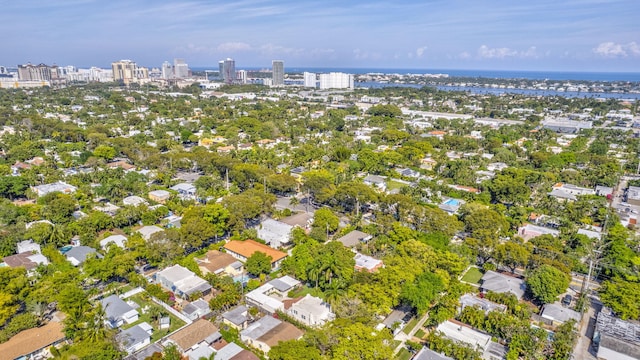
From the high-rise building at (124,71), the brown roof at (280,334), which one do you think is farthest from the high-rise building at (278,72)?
the brown roof at (280,334)

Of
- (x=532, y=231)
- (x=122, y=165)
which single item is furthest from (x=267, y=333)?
(x=122, y=165)

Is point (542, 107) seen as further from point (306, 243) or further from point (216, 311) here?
point (216, 311)

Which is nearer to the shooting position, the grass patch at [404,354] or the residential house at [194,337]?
the residential house at [194,337]

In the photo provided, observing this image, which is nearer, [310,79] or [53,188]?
[53,188]

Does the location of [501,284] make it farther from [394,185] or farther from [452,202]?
[394,185]

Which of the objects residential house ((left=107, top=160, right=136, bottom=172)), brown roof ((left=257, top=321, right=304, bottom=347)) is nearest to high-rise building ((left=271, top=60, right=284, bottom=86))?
residential house ((left=107, top=160, right=136, bottom=172))

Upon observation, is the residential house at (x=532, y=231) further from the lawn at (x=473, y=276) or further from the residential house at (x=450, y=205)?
the lawn at (x=473, y=276)

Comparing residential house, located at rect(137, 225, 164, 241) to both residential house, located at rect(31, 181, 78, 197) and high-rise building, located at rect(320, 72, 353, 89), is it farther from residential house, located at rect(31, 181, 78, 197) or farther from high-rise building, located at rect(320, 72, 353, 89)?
high-rise building, located at rect(320, 72, 353, 89)
